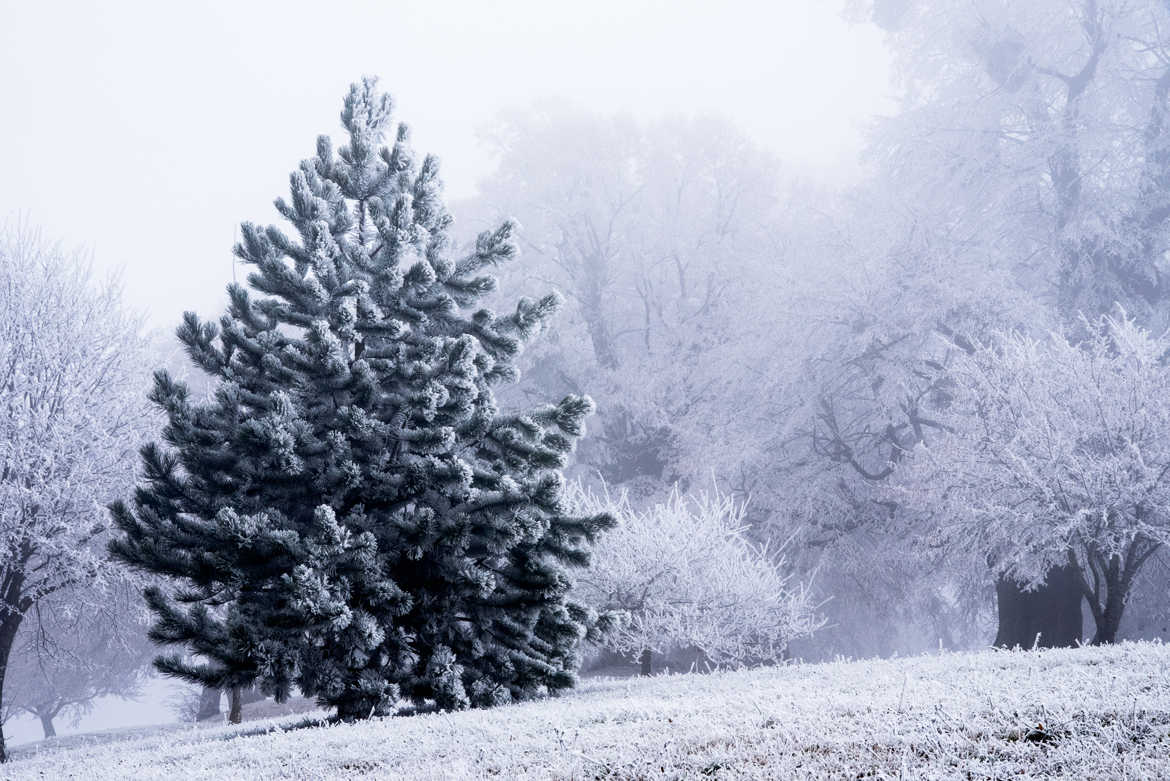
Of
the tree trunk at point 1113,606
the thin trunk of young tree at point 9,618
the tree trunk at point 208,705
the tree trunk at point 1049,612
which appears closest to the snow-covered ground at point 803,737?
the tree trunk at point 1113,606

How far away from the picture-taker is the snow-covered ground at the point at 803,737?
554 cm

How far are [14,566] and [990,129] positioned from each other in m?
25.3

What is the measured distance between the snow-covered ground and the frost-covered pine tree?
2.39 meters

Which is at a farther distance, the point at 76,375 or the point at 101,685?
the point at 101,685

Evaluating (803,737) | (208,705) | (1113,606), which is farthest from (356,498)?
(208,705)

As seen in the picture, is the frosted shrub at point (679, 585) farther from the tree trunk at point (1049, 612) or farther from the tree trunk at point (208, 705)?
the tree trunk at point (208, 705)

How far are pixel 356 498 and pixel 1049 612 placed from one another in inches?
638

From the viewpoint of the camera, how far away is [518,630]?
1289cm

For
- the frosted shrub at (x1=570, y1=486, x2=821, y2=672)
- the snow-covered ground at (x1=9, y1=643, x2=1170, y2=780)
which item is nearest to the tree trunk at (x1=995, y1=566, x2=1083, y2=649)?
the frosted shrub at (x1=570, y1=486, x2=821, y2=672)

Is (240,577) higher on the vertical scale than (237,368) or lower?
lower

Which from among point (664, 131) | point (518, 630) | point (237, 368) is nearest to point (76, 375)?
point (237, 368)

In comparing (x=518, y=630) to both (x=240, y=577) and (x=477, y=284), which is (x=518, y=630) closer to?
(x=240, y=577)

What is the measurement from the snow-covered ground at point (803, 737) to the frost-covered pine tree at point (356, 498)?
2392 mm

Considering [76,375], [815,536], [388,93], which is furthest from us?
[815,536]
